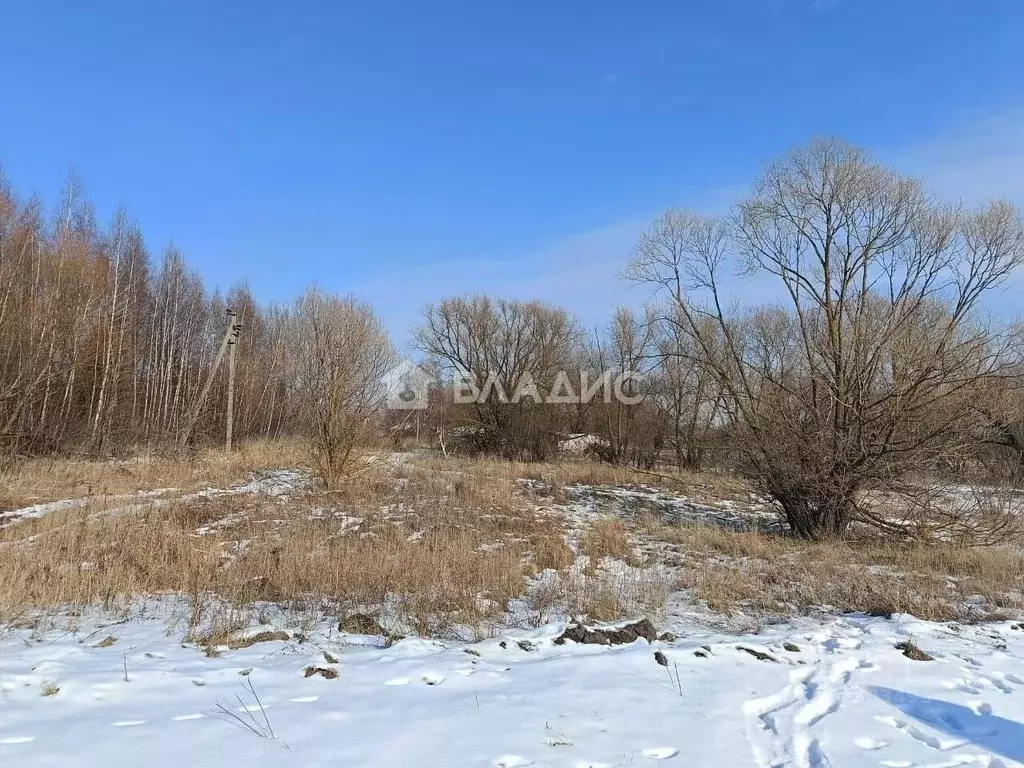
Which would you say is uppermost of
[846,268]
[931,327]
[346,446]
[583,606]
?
[846,268]

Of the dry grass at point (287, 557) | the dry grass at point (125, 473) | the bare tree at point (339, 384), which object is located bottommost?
the dry grass at point (287, 557)

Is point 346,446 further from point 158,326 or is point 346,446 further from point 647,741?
point 158,326

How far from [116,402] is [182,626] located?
19381 mm

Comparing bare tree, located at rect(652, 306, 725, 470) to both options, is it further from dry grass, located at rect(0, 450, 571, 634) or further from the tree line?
dry grass, located at rect(0, 450, 571, 634)

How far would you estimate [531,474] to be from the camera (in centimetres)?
1928

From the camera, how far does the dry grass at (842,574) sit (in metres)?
6.29

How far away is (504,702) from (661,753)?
3.23 ft

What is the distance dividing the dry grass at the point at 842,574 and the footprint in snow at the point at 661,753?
3.36 meters

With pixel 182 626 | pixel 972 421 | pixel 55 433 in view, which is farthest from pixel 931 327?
pixel 55 433

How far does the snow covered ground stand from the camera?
2.96 meters
